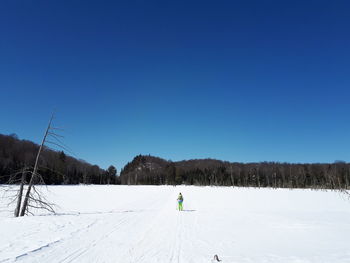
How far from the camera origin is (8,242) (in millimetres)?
7734

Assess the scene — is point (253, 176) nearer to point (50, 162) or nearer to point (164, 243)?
point (50, 162)

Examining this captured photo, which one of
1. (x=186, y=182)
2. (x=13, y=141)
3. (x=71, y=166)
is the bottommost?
(x=186, y=182)

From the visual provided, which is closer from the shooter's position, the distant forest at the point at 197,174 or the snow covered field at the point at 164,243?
the snow covered field at the point at 164,243

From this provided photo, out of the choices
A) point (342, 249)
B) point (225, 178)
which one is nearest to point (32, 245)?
point (342, 249)

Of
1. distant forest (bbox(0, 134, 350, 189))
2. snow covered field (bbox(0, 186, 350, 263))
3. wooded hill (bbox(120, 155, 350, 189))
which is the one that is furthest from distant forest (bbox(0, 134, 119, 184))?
snow covered field (bbox(0, 186, 350, 263))

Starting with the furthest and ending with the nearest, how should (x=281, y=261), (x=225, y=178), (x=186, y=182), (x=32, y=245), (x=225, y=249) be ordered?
(x=186, y=182) < (x=225, y=178) < (x=225, y=249) < (x=32, y=245) < (x=281, y=261)

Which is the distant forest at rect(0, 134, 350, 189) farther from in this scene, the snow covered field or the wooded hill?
the snow covered field

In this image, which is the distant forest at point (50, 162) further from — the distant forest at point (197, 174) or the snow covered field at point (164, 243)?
the snow covered field at point (164, 243)

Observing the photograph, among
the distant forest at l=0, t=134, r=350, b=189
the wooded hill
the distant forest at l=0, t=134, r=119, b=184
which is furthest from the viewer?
the wooded hill

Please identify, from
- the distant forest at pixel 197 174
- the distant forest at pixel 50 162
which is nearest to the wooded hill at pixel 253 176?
the distant forest at pixel 197 174

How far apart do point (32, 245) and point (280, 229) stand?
11573mm

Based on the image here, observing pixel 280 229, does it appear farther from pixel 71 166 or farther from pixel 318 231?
pixel 71 166

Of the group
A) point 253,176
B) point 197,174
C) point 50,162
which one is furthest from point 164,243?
point 197,174

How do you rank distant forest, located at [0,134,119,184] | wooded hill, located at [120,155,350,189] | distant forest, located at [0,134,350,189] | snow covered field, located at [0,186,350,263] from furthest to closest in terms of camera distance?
wooded hill, located at [120,155,350,189] < distant forest, located at [0,134,119,184] < distant forest, located at [0,134,350,189] < snow covered field, located at [0,186,350,263]
